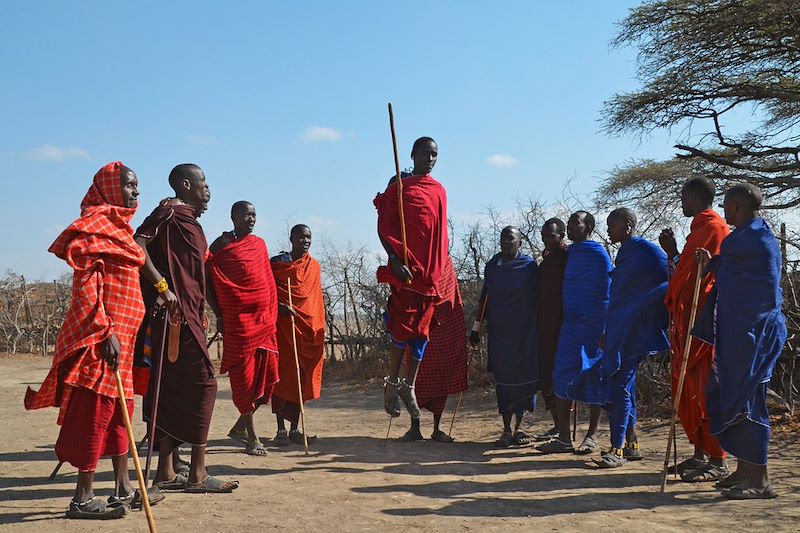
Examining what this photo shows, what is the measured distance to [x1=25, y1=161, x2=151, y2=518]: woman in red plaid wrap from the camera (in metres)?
4.38

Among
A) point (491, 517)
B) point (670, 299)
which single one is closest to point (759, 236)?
point (670, 299)

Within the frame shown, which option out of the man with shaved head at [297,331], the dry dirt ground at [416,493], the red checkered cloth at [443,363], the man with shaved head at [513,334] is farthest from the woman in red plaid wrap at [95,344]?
the man with shaved head at [513,334]

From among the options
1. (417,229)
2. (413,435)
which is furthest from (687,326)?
(413,435)

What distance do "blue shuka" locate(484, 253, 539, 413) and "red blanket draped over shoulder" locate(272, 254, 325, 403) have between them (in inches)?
70.3

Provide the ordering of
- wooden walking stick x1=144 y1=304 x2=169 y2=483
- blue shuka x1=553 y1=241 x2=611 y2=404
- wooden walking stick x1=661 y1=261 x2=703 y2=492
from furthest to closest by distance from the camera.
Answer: blue shuka x1=553 y1=241 x2=611 y2=404 < wooden walking stick x1=661 y1=261 x2=703 y2=492 < wooden walking stick x1=144 y1=304 x2=169 y2=483

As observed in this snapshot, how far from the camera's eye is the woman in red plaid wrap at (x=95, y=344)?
4379 mm

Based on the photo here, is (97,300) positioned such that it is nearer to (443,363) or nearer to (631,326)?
(443,363)

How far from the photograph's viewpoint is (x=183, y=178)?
5297 millimetres

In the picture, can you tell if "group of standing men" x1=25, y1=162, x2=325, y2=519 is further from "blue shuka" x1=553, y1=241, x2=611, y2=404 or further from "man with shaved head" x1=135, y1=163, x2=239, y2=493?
"blue shuka" x1=553, y1=241, x2=611, y2=404

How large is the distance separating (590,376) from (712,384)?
1.33m

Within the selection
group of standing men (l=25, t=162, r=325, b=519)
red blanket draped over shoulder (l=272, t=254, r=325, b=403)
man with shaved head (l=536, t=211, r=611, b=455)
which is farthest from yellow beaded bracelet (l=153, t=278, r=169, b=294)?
man with shaved head (l=536, t=211, r=611, b=455)

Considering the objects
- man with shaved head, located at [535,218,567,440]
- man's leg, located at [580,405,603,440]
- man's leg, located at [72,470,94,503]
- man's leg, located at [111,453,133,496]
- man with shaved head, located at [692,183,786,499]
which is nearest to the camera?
man's leg, located at [72,470,94,503]

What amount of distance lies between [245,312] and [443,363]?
2.03 metres

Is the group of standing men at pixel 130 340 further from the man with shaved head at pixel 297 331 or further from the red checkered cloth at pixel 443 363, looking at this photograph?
the red checkered cloth at pixel 443 363
